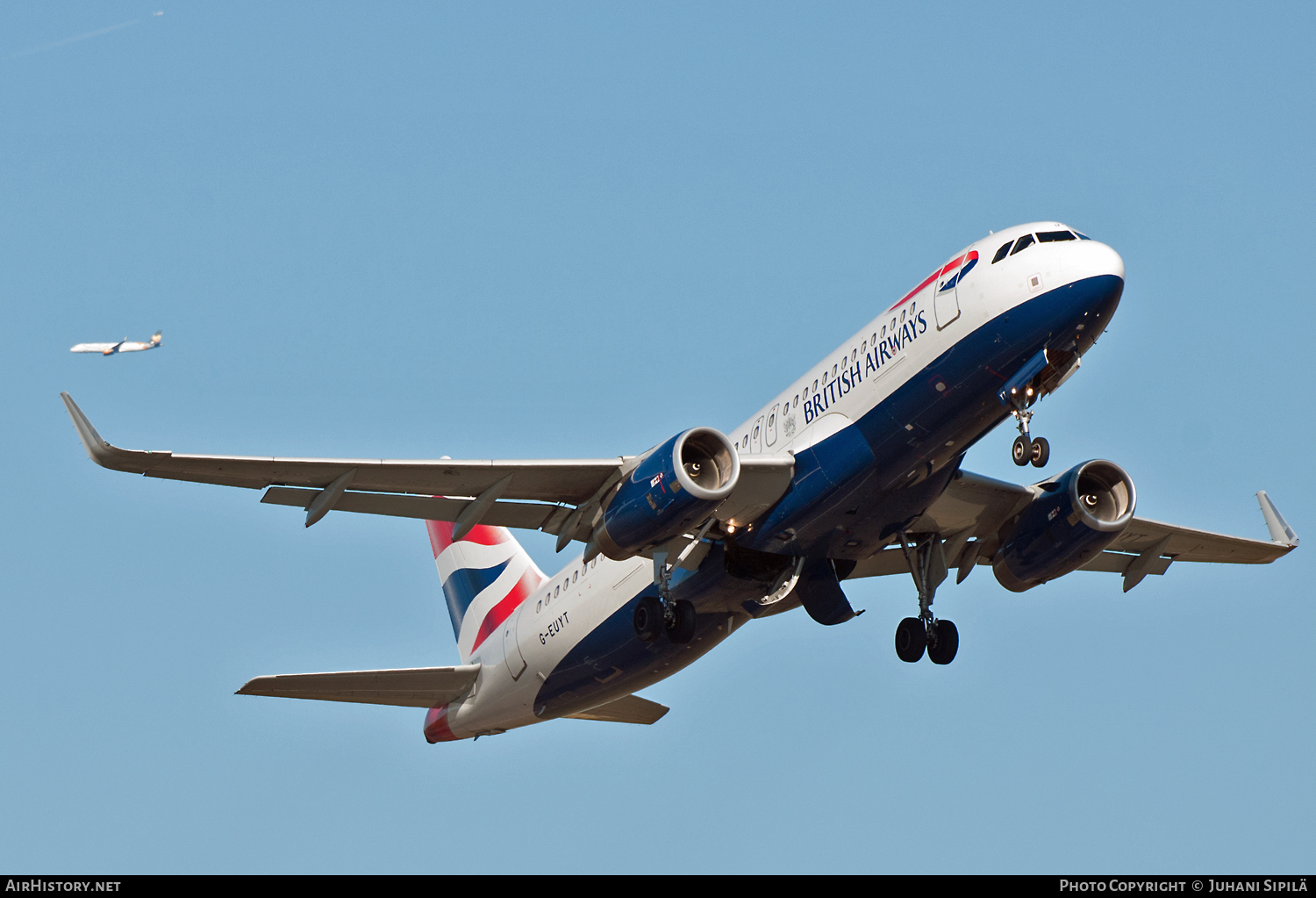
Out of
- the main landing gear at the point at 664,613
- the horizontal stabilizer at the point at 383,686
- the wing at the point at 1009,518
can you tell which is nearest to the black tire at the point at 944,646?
the wing at the point at 1009,518

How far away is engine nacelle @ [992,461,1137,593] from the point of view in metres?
31.2

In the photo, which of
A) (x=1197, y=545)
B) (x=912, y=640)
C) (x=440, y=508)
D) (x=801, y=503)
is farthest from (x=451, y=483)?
(x=1197, y=545)

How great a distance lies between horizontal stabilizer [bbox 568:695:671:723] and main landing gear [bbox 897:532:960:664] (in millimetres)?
7248

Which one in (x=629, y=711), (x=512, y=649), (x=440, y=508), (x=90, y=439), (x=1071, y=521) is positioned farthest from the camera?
(x=629, y=711)

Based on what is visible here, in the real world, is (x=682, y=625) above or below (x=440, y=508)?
below

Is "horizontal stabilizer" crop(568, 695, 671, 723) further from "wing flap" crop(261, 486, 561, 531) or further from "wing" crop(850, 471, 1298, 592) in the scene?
"wing flap" crop(261, 486, 561, 531)

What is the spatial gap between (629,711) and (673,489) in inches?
452

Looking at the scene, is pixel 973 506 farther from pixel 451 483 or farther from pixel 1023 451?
pixel 451 483

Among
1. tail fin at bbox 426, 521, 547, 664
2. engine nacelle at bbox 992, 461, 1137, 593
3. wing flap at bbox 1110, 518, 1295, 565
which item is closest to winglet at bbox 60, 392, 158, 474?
tail fin at bbox 426, 521, 547, 664

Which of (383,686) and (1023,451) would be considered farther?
(383,686)

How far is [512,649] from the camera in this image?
3425 centimetres

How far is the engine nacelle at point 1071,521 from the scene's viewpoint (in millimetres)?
31203
